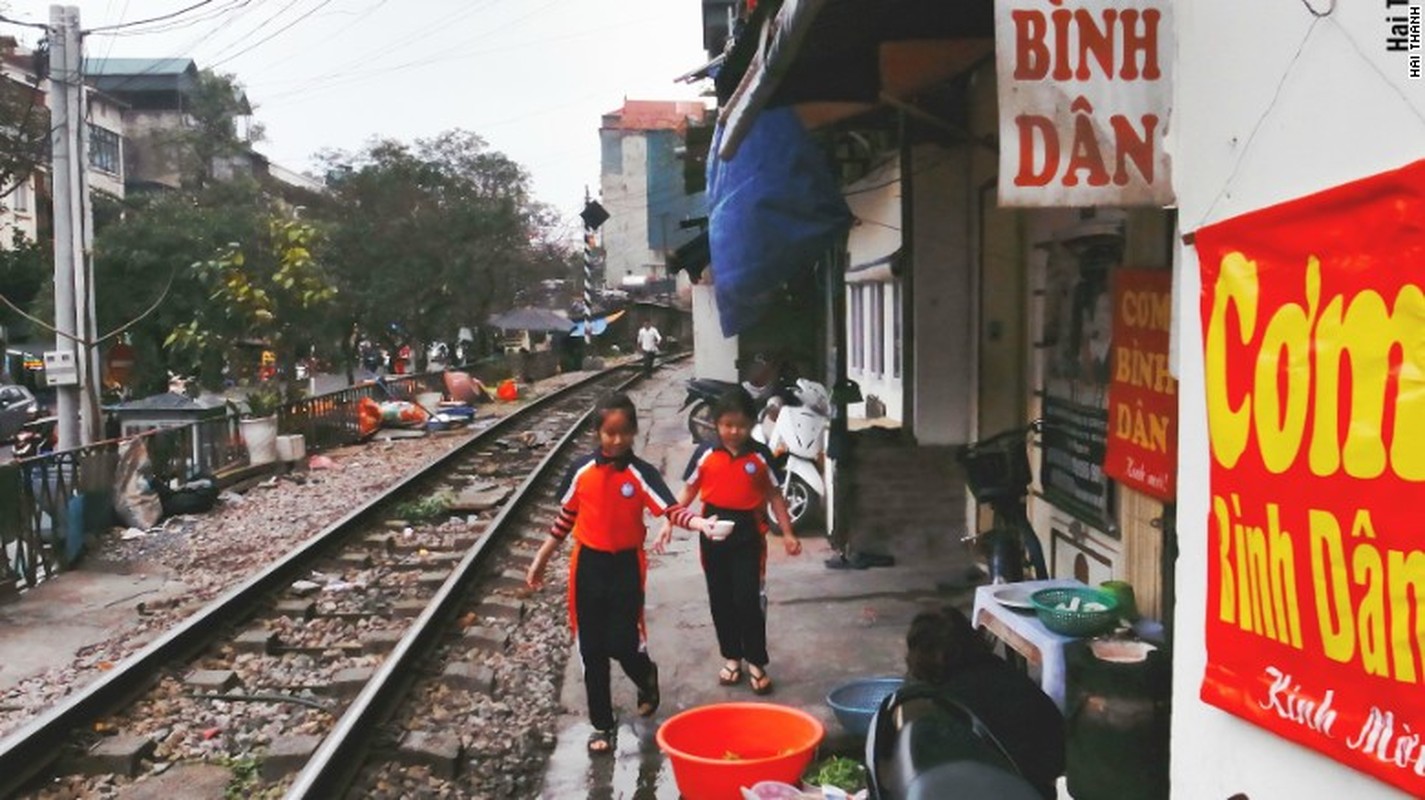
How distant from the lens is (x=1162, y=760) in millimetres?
3930

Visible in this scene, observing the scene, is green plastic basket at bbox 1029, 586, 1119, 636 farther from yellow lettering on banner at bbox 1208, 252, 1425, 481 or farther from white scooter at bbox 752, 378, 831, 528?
white scooter at bbox 752, 378, 831, 528

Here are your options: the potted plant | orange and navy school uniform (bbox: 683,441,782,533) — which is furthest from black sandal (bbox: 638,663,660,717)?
the potted plant

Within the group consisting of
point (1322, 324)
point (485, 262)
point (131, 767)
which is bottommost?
point (131, 767)

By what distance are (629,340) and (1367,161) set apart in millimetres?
56283

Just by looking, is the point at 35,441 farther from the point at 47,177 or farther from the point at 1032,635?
the point at 47,177

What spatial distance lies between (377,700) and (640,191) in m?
64.9

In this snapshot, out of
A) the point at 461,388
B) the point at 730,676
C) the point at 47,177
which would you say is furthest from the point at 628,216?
the point at 730,676

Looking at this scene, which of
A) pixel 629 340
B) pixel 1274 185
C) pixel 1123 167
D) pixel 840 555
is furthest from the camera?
pixel 629 340

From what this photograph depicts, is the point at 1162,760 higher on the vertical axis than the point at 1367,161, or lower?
lower

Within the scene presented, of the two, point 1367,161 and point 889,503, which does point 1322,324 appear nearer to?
point 1367,161

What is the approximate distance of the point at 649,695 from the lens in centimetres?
598

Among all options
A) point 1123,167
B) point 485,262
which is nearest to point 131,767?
point 1123,167

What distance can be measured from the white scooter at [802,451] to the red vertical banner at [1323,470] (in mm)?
7514

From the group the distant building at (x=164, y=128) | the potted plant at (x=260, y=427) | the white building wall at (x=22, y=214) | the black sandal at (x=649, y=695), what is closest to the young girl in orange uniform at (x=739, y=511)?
the black sandal at (x=649, y=695)
